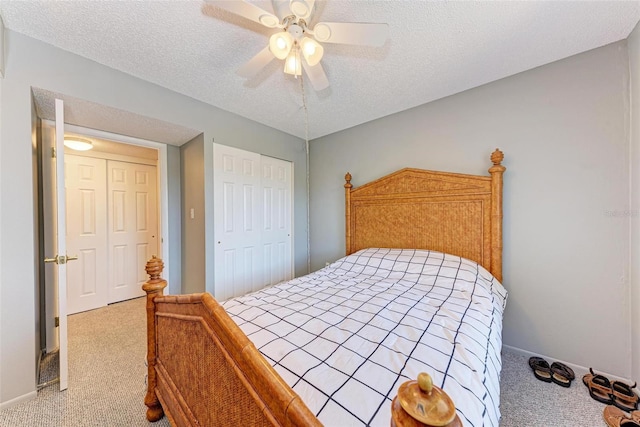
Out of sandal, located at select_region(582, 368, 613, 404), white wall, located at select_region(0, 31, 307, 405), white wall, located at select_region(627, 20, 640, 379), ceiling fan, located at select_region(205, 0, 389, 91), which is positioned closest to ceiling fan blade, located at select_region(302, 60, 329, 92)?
ceiling fan, located at select_region(205, 0, 389, 91)

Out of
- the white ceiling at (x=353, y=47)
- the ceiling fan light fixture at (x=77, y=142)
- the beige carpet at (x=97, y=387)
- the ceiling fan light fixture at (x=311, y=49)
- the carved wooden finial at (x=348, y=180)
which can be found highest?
the white ceiling at (x=353, y=47)

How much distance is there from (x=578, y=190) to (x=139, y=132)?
391 centimetres

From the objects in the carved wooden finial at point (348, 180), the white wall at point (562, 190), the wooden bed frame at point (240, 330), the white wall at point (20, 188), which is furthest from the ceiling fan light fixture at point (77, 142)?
the white wall at point (562, 190)

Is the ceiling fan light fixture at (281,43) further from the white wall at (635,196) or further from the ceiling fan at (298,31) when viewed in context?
the white wall at (635,196)

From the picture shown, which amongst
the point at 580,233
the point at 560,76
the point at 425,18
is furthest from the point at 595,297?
the point at 425,18

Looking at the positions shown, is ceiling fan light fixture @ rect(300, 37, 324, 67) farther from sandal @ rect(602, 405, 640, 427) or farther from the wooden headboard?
sandal @ rect(602, 405, 640, 427)

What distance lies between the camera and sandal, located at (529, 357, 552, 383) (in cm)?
168

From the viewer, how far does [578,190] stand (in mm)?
1754

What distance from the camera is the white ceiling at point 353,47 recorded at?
1361 mm

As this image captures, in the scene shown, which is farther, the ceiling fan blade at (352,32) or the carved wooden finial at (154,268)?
the carved wooden finial at (154,268)

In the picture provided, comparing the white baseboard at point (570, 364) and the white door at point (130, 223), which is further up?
the white door at point (130, 223)

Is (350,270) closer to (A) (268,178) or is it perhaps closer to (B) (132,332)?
(A) (268,178)

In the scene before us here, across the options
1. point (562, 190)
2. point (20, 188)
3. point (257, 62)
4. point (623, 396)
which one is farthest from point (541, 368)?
point (20, 188)

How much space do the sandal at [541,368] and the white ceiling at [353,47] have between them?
2.31 m
